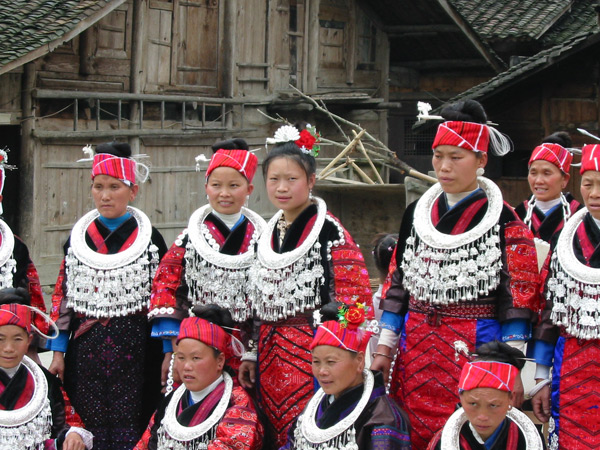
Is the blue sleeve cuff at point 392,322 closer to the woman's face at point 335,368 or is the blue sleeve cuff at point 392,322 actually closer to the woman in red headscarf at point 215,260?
the woman's face at point 335,368

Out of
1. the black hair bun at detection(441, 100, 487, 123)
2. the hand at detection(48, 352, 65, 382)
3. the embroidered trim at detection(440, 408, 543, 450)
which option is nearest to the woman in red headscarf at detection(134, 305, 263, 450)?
the hand at detection(48, 352, 65, 382)

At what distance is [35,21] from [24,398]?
6.99 metres

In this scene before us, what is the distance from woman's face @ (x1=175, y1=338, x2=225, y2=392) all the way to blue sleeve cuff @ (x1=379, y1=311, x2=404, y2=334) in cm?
82

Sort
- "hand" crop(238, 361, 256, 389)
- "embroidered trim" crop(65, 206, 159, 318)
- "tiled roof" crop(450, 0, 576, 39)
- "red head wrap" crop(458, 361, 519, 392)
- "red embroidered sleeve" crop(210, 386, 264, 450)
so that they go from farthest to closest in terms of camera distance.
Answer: "tiled roof" crop(450, 0, 576, 39) → "embroidered trim" crop(65, 206, 159, 318) → "hand" crop(238, 361, 256, 389) → "red embroidered sleeve" crop(210, 386, 264, 450) → "red head wrap" crop(458, 361, 519, 392)

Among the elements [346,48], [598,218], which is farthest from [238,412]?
[346,48]

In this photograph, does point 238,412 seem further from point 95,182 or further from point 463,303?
point 95,182

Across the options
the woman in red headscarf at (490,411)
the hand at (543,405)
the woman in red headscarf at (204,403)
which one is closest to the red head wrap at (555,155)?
the hand at (543,405)

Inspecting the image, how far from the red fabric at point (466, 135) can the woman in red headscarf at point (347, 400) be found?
826 millimetres

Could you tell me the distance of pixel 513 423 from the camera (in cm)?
391

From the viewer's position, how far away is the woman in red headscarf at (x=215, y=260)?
4777 millimetres

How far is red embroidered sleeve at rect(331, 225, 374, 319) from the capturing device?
441 centimetres

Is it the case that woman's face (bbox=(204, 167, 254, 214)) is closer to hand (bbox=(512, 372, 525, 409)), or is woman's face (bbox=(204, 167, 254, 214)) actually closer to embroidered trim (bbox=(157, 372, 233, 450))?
embroidered trim (bbox=(157, 372, 233, 450))

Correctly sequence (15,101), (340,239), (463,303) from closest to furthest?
(463,303), (340,239), (15,101)

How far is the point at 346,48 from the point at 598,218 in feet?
40.3
